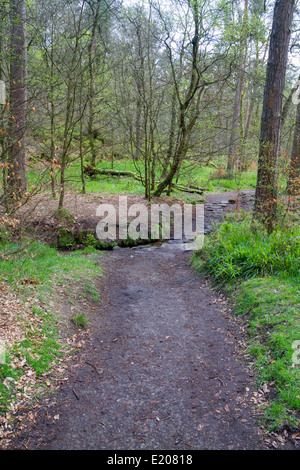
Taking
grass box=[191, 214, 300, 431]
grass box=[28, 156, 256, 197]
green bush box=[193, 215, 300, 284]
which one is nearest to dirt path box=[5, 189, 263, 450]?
grass box=[191, 214, 300, 431]

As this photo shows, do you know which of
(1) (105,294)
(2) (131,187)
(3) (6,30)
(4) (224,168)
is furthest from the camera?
(4) (224,168)

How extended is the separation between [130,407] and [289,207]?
5.26 metres

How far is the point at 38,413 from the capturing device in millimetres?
3162

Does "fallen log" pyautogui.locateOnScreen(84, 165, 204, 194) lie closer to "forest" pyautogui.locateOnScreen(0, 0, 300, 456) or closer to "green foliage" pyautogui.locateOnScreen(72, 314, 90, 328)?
"forest" pyautogui.locateOnScreen(0, 0, 300, 456)

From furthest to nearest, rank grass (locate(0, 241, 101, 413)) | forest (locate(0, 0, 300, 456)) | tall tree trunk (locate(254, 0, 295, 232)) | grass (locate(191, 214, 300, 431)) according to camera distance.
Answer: tall tree trunk (locate(254, 0, 295, 232)), grass (locate(0, 241, 101, 413)), grass (locate(191, 214, 300, 431)), forest (locate(0, 0, 300, 456))

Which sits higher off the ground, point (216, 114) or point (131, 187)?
point (216, 114)

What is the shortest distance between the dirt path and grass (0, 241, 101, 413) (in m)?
0.39

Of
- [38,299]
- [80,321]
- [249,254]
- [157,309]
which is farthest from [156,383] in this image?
[249,254]

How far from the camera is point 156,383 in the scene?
373 cm

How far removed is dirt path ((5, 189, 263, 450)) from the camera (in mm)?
2922

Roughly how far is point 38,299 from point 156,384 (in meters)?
2.28

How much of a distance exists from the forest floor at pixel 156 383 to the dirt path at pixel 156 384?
0.4 inches
